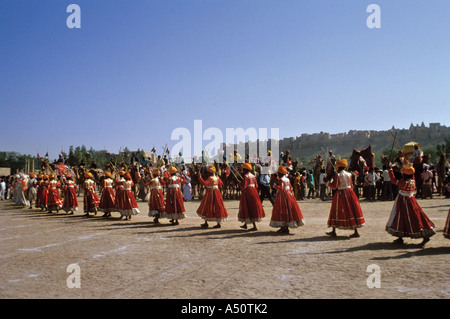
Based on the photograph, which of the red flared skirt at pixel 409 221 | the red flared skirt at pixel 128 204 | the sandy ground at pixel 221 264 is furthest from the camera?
the red flared skirt at pixel 128 204

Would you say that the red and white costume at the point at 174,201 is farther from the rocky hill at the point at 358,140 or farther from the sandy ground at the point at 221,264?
the rocky hill at the point at 358,140

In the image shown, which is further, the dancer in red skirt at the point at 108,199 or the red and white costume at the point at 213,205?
the dancer in red skirt at the point at 108,199

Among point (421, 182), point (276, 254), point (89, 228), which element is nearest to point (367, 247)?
point (276, 254)

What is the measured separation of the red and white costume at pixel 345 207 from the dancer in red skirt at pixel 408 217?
988 millimetres

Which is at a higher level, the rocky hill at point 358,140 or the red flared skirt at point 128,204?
the rocky hill at point 358,140

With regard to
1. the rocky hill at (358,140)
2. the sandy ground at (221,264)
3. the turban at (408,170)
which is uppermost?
the rocky hill at (358,140)

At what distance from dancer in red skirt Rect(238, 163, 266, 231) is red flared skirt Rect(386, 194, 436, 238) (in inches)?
154

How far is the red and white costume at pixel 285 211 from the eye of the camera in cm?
1004

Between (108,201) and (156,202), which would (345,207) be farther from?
(108,201)

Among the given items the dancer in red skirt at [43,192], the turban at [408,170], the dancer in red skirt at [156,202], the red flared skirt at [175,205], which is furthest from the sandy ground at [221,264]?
the dancer in red skirt at [43,192]
